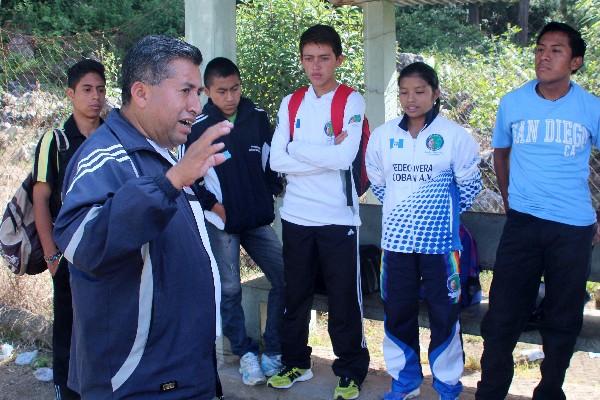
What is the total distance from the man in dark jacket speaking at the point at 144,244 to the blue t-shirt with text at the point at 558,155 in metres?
2.05

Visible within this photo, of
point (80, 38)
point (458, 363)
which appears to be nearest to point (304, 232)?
point (458, 363)

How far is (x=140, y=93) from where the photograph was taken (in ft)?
6.75

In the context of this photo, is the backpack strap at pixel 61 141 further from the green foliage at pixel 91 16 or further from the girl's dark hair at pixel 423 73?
the green foliage at pixel 91 16

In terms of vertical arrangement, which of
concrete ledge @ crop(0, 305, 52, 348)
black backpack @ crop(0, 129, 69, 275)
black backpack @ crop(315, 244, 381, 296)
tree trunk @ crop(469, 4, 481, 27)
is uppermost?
tree trunk @ crop(469, 4, 481, 27)

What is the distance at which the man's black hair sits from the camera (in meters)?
2.04

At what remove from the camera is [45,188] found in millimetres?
3842

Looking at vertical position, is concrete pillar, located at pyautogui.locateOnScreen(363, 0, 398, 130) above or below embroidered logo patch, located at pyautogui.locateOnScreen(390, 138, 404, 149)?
above

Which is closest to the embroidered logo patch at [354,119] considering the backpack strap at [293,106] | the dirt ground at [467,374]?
the backpack strap at [293,106]

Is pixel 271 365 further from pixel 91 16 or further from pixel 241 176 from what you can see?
pixel 91 16

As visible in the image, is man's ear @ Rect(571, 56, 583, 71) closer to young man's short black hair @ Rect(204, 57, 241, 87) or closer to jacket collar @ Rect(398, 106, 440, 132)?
jacket collar @ Rect(398, 106, 440, 132)

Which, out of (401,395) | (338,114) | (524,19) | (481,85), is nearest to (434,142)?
(338,114)

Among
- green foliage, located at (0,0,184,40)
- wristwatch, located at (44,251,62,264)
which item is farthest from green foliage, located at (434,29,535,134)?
green foliage, located at (0,0,184,40)

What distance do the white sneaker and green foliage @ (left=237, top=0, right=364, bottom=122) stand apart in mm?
4256

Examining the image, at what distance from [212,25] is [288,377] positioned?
213 cm
